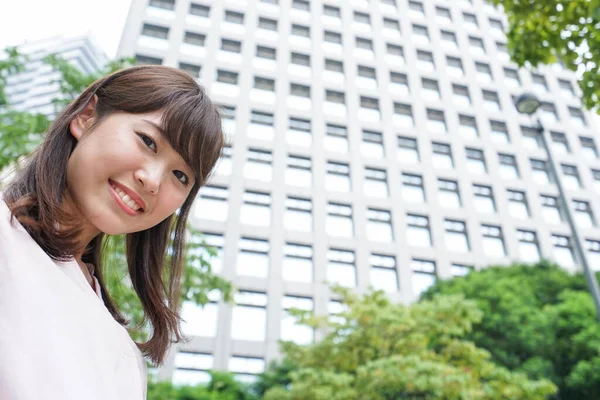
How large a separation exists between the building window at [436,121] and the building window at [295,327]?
41.0 ft

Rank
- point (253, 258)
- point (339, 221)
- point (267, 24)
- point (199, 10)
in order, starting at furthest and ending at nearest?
point (267, 24)
point (199, 10)
point (339, 221)
point (253, 258)

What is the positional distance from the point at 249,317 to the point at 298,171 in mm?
7641

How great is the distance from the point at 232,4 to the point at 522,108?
80.7 ft

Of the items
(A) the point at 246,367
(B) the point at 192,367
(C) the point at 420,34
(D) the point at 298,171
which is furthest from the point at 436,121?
(B) the point at 192,367

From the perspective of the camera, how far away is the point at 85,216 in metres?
1.11

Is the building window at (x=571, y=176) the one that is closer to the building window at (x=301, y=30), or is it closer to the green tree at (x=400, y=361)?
the building window at (x=301, y=30)

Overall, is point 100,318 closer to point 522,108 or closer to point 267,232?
point 522,108

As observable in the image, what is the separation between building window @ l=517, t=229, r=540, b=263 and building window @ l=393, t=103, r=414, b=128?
7970mm

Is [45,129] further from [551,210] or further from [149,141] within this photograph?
[551,210]

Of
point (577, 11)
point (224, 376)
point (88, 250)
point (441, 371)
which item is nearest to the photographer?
point (88, 250)

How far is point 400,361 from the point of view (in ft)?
29.2

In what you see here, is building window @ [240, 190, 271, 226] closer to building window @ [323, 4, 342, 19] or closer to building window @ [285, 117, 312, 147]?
building window @ [285, 117, 312, 147]

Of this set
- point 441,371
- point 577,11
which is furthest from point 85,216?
point 441,371

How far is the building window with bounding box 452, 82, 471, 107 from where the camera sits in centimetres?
2914
